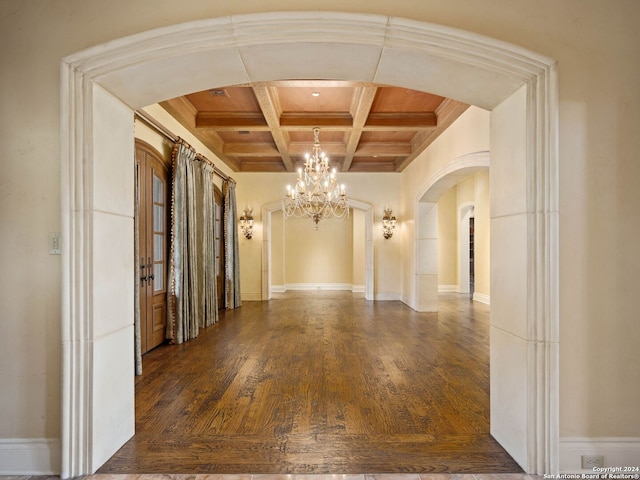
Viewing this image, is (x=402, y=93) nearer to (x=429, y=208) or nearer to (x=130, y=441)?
(x=429, y=208)

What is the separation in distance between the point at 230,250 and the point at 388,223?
3.81 m

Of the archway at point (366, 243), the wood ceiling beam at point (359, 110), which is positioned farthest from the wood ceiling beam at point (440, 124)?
the archway at point (366, 243)

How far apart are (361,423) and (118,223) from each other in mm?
2167

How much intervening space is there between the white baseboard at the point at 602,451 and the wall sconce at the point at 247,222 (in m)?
7.58

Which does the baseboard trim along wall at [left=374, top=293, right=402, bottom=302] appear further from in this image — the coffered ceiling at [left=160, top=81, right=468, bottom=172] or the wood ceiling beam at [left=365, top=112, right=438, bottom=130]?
the wood ceiling beam at [left=365, top=112, right=438, bottom=130]

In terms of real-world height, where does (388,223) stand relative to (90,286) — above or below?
above

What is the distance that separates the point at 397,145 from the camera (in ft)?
23.4

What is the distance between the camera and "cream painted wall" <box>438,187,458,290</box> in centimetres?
1102

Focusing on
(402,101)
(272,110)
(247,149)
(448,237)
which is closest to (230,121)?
(272,110)

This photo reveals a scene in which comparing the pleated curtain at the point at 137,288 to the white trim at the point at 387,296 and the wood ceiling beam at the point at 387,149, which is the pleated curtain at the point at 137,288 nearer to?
the wood ceiling beam at the point at 387,149

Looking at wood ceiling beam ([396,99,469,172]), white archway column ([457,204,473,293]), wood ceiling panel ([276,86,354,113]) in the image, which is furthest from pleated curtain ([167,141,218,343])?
white archway column ([457,204,473,293])

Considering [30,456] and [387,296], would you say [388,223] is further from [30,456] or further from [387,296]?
[30,456]

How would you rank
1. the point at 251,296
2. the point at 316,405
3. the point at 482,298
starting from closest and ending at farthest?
the point at 316,405 → the point at 482,298 → the point at 251,296

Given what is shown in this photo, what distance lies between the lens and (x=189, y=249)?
5219 millimetres
